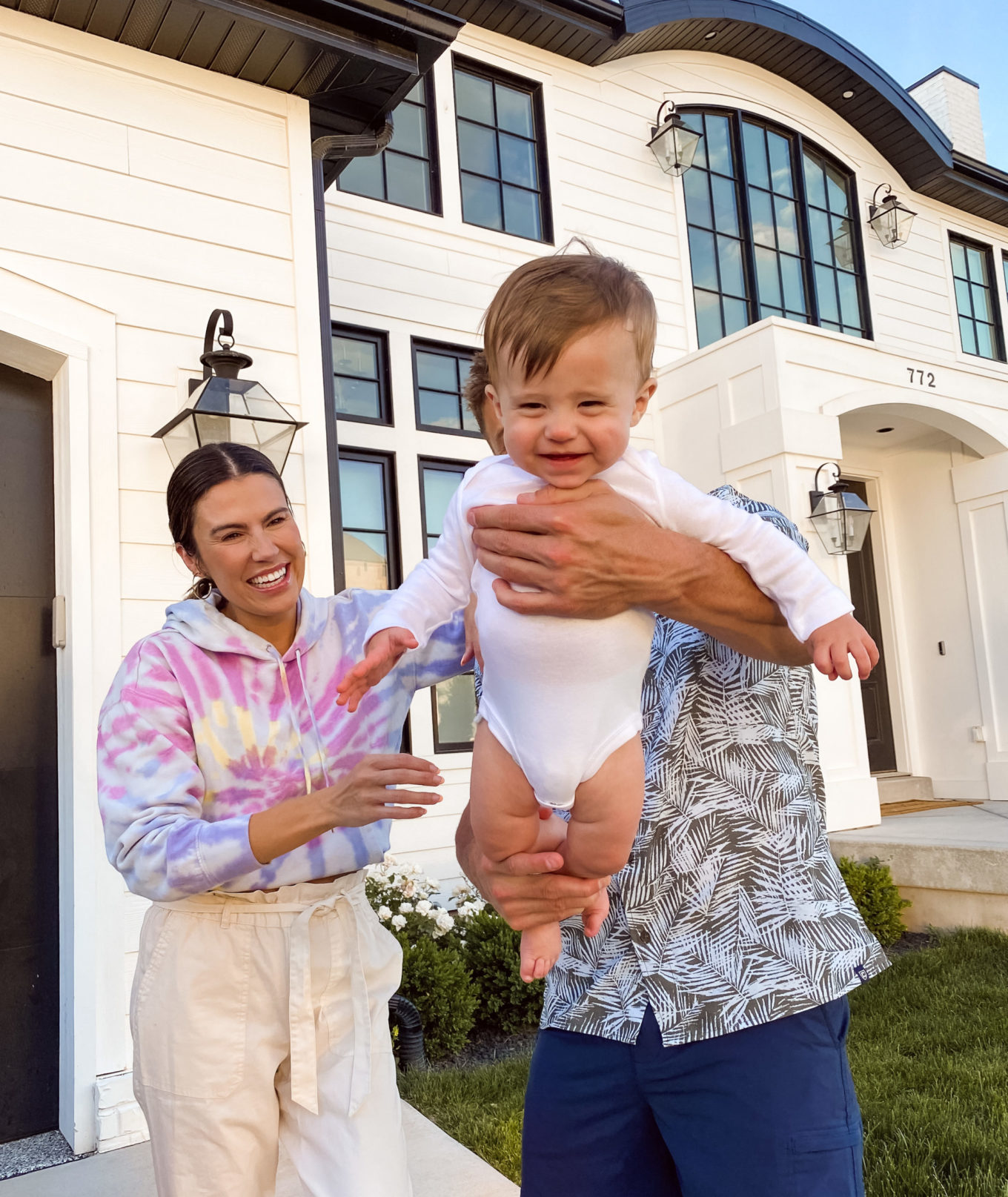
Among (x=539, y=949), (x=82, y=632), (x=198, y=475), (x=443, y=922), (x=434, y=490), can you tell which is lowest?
(x=443, y=922)

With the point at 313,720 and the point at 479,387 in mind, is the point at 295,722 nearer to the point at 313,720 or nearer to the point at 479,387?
the point at 313,720

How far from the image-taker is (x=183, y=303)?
12.8 ft

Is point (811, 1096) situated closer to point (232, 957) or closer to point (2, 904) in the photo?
point (232, 957)

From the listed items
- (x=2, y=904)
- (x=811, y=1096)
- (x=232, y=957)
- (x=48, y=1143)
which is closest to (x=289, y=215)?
(x=2, y=904)

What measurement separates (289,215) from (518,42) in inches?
170

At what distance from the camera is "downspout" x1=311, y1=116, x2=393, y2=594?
13.6ft

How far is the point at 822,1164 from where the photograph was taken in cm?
116

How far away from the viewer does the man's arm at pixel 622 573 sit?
1.27 metres

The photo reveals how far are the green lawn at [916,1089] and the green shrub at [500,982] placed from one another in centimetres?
Answer: 46

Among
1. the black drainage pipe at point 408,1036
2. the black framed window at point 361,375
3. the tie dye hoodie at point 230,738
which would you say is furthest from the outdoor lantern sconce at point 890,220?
the tie dye hoodie at point 230,738

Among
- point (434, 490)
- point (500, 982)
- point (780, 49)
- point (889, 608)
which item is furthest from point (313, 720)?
point (780, 49)

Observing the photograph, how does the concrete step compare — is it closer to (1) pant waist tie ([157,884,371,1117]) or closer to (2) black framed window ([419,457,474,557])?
(2) black framed window ([419,457,474,557])

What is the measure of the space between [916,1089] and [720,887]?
302cm

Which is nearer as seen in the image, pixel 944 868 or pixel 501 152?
pixel 944 868
